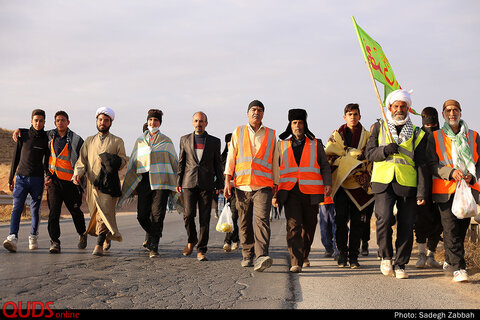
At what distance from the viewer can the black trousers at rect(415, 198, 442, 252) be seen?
6.79 metres

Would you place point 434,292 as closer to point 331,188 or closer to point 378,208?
point 378,208

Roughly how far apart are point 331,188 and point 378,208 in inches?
28.8

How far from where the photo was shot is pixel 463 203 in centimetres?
591

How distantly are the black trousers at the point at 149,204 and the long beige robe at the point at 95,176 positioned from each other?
15.3 inches

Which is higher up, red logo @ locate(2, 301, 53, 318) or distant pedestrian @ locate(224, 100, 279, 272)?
distant pedestrian @ locate(224, 100, 279, 272)

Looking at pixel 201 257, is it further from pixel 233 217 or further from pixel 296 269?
pixel 233 217

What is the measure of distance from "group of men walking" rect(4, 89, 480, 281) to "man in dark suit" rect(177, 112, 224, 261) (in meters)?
0.02

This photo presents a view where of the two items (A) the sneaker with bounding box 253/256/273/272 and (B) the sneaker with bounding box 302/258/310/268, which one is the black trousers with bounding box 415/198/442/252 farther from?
(A) the sneaker with bounding box 253/256/273/272

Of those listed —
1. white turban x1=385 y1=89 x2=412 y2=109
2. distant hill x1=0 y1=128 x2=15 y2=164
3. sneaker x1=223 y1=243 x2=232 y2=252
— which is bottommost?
sneaker x1=223 y1=243 x2=232 y2=252

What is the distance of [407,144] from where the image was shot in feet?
20.7

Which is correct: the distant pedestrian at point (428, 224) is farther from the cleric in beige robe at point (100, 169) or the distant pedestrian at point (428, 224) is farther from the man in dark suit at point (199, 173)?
the cleric in beige robe at point (100, 169)

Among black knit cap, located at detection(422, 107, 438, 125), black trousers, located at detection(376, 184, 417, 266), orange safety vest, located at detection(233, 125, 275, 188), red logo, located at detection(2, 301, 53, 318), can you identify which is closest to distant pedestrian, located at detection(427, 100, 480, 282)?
black trousers, located at detection(376, 184, 417, 266)

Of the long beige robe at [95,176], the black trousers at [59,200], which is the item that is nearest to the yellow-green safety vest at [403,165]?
the long beige robe at [95,176]
